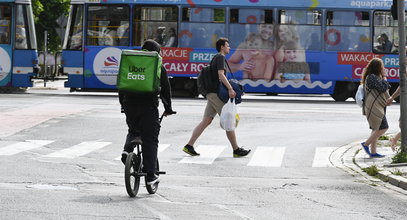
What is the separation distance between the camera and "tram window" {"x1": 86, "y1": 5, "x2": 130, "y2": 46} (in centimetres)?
3189

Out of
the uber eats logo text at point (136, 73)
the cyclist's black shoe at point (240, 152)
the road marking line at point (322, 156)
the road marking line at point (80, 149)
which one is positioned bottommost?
the road marking line at point (322, 156)

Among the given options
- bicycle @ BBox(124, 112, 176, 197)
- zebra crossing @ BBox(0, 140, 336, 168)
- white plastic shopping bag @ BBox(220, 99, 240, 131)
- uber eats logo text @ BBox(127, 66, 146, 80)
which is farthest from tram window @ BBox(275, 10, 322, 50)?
uber eats logo text @ BBox(127, 66, 146, 80)

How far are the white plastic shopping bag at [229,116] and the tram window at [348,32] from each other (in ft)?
55.7

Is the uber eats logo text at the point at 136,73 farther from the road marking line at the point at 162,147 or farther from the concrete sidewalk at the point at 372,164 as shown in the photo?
the road marking line at the point at 162,147

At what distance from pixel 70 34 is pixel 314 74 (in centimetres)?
752

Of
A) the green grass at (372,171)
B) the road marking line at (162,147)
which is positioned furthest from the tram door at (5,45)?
the green grass at (372,171)

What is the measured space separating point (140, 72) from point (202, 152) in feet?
19.6

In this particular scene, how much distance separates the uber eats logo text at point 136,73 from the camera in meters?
10.4

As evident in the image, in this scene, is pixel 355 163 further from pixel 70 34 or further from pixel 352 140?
pixel 70 34

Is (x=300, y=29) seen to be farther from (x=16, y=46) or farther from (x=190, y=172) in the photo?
(x=190, y=172)

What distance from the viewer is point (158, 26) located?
105 feet

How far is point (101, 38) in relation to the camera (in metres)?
32.0

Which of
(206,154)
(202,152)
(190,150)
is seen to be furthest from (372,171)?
(202,152)

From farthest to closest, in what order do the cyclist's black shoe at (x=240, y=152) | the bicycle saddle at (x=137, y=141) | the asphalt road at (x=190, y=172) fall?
the cyclist's black shoe at (x=240, y=152)
the bicycle saddle at (x=137, y=141)
the asphalt road at (x=190, y=172)
